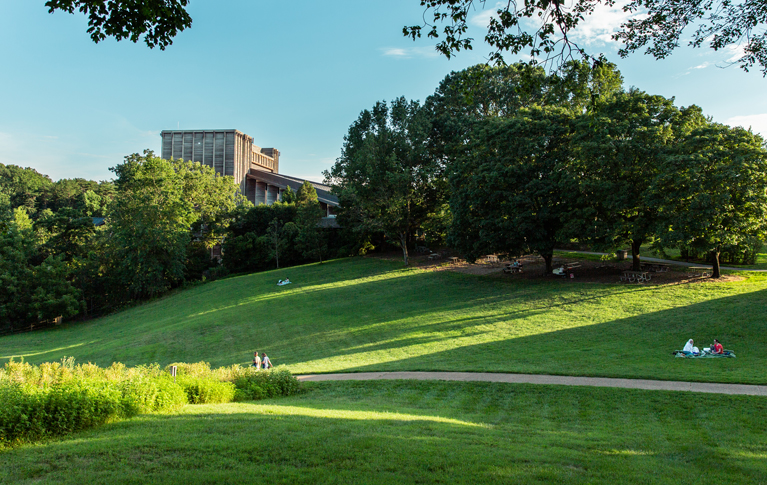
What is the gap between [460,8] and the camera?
8.12 meters

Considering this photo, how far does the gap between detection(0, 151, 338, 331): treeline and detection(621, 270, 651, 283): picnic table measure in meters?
30.9

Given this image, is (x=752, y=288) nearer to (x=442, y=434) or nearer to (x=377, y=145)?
(x=442, y=434)

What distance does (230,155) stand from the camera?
74.1 m

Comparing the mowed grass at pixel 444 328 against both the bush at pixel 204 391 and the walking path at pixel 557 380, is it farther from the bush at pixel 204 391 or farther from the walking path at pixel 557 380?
the bush at pixel 204 391

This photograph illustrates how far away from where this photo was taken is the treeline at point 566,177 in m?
23.4

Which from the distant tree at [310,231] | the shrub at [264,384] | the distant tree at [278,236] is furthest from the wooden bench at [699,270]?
the distant tree at [278,236]

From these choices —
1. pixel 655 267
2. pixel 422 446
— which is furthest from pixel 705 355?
pixel 655 267

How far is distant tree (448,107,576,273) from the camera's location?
29.3 meters

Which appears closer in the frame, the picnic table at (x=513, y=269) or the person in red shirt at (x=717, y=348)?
the person in red shirt at (x=717, y=348)

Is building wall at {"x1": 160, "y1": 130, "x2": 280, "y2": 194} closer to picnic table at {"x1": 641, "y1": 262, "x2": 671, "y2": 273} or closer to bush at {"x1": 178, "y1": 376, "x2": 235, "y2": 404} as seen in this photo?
picnic table at {"x1": 641, "y1": 262, "x2": 671, "y2": 273}

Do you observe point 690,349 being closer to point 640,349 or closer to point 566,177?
point 640,349

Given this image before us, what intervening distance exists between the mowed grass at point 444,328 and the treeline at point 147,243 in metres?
5.34

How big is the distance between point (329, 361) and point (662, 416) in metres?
12.3

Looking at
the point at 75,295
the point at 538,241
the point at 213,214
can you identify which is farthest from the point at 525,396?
the point at 213,214
